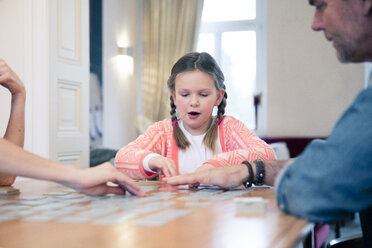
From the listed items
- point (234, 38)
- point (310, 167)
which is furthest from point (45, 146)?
point (234, 38)

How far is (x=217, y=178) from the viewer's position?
1324 mm

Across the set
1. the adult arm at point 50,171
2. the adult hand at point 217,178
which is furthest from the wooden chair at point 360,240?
the adult arm at point 50,171

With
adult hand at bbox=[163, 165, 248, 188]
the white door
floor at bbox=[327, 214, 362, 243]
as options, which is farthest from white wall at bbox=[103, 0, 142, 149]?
Answer: adult hand at bbox=[163, 165, 248, 188]

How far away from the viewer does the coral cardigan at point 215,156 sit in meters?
1.61

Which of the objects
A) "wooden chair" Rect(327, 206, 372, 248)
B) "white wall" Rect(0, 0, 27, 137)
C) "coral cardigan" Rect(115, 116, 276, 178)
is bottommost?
"wooden chair" Rect(327, 206, 372, 248)

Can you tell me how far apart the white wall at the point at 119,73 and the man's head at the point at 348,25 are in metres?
4.76

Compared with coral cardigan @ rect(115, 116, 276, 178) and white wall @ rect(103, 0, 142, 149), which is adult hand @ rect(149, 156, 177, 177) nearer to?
coral cardigan @ rect(115, 116, 276, 178)

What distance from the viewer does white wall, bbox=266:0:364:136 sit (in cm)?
582

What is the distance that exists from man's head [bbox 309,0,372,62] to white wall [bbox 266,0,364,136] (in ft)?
16.1

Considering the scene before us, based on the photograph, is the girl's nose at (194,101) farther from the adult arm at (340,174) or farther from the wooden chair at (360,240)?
the adult arm at (340,174)

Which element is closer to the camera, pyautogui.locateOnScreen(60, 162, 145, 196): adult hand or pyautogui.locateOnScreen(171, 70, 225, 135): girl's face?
pyautogui.locateOnScreen(60, 162, 145, 196): adult hand

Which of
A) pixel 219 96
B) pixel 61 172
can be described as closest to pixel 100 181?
pixel 61 172

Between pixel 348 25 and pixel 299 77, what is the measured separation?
504cm

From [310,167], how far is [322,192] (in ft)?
0.20
